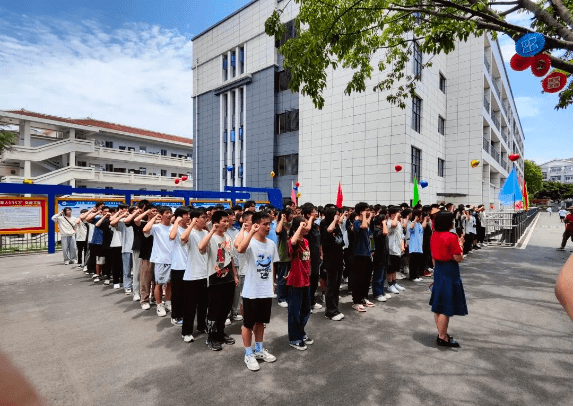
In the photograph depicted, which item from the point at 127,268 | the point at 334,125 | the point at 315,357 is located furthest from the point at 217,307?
the point at 334,125

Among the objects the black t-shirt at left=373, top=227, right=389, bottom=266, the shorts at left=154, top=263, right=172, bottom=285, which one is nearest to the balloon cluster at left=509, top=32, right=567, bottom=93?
the black t-shirt at left=373, top=227, right=389, bottom=266

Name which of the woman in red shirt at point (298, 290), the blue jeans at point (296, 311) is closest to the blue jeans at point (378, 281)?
the woman in red shirt at point (298, 290)

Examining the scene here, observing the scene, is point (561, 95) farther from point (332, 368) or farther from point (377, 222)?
point (332, 368)

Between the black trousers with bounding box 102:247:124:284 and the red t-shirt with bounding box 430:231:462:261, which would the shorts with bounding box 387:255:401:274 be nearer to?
the red t-shirt with bounding box 430:231:462:261

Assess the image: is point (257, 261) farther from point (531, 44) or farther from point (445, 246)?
point (531, 44)

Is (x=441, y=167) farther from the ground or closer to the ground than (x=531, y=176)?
closer to the ground

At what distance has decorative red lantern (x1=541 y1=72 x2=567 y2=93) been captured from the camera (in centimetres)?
523

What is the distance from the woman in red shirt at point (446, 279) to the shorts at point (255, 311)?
245cm

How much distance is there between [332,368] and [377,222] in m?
3.99

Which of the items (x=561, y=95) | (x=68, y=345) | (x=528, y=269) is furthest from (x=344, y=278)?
(x=561, y=95)

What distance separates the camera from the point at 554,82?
526 cm

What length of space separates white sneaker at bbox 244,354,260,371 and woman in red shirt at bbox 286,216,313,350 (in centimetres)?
74

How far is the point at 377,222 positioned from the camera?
738 centimetres

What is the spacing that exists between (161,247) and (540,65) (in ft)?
22.6
